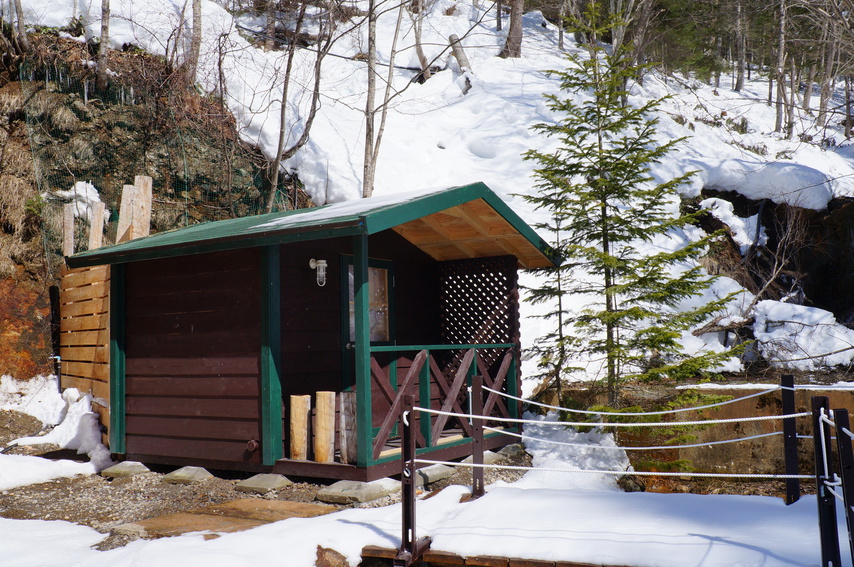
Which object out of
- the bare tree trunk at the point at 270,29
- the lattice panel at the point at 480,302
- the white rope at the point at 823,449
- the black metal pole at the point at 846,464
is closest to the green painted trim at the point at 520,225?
the lattice panel at the point at 480,302

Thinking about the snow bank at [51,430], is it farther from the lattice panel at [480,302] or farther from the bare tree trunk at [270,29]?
the bare tree trunk at [270,29]

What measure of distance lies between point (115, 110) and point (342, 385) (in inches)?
301

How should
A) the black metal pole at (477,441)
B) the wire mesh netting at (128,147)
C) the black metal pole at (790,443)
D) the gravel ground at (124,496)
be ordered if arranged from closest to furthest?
1. the black metal pole at (790,443)
2. the black metal pole at (477,441)
3. the gravel ground at (124,496)
4. the wire mesh netting at (128,147)

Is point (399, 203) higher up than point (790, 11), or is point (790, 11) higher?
point (790, 11)

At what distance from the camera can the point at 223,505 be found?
5.10 meters

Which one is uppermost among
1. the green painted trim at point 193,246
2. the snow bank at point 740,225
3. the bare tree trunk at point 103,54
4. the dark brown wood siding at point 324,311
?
the bare tree trunk at point 103,54

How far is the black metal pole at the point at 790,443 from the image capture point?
4.21 metres

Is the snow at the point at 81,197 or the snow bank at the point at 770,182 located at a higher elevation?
the snow bank at the point at 770,182

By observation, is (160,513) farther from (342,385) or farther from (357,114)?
(357,114)

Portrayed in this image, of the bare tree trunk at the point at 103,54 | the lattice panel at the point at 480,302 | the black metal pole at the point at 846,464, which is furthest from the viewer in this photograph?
the bare tree trunk at the point at 103,54

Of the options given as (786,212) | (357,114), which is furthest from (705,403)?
(357,114)

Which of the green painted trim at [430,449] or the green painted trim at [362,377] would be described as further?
the green painted trim at [430,449]

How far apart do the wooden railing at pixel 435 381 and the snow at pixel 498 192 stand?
82 cm

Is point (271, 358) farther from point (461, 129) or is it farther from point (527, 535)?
point (461, 129)
